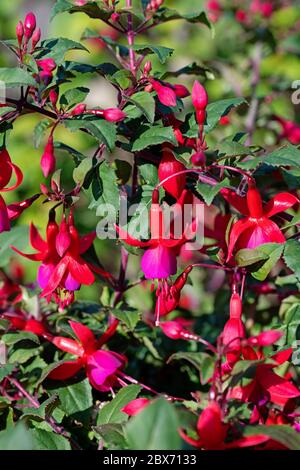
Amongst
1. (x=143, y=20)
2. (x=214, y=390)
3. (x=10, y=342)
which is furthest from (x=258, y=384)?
(x=143, y=20)

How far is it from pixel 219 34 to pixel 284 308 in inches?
46.1

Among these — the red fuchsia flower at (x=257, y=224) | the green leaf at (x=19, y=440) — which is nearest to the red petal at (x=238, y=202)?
the red fuchsia flower at (x=257, y=224)

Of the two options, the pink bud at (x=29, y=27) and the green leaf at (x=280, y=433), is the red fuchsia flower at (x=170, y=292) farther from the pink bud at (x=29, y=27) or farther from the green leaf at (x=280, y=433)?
the pink bud at (x=29, y=27)

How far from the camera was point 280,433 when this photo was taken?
70 cm

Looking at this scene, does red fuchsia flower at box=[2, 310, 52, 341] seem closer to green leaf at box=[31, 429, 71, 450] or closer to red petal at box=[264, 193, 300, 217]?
green leaf at box=[31, 429, 71, 450]

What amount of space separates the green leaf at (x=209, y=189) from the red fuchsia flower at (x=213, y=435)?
0.26 m

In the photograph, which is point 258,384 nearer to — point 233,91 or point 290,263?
point 290,263

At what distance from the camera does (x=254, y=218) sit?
0.91 m

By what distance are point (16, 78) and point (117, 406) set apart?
0.42 meters

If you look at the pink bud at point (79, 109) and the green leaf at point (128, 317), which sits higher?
the pink bud at point (79, 109)

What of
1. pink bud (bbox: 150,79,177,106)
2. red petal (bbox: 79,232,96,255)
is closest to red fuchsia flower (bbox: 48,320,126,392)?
red petal (bbox: 79,232,96,255)

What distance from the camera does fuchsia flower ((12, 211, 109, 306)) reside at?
933mm

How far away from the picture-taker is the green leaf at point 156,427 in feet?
1.98

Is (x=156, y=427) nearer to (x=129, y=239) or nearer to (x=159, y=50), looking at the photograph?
(x=129, y=239)
